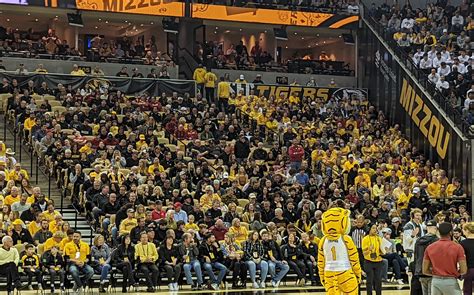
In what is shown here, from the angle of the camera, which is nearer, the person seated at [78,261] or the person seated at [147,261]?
the person seated at [78,261]

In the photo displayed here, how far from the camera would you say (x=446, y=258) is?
36.2 feet

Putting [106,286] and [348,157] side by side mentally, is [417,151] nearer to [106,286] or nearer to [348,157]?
[348,157]

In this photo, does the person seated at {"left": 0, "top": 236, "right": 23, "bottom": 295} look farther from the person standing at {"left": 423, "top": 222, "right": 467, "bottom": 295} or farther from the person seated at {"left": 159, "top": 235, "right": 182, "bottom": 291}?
the person standing at {"left": 423, "top": 222, "right": 467, "bottom": 295}

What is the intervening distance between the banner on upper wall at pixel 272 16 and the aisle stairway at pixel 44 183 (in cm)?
1098

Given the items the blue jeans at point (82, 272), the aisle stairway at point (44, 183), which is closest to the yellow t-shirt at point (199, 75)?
the aisle stairway at point (44, 183)

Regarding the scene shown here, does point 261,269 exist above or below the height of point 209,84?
below

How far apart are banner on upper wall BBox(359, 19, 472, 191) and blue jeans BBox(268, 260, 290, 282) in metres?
9.73

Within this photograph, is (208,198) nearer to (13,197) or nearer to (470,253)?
(13,197)

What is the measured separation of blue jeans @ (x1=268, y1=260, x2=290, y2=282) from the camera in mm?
20281

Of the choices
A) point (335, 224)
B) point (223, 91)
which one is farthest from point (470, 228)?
point (223, 91)

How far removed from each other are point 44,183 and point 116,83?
821 centimetres

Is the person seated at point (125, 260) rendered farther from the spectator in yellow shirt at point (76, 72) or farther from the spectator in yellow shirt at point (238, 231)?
the spectator in yellow shirt at point (76, 72)

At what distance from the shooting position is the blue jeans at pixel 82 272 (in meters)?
18.5

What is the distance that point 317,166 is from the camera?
27.7m
